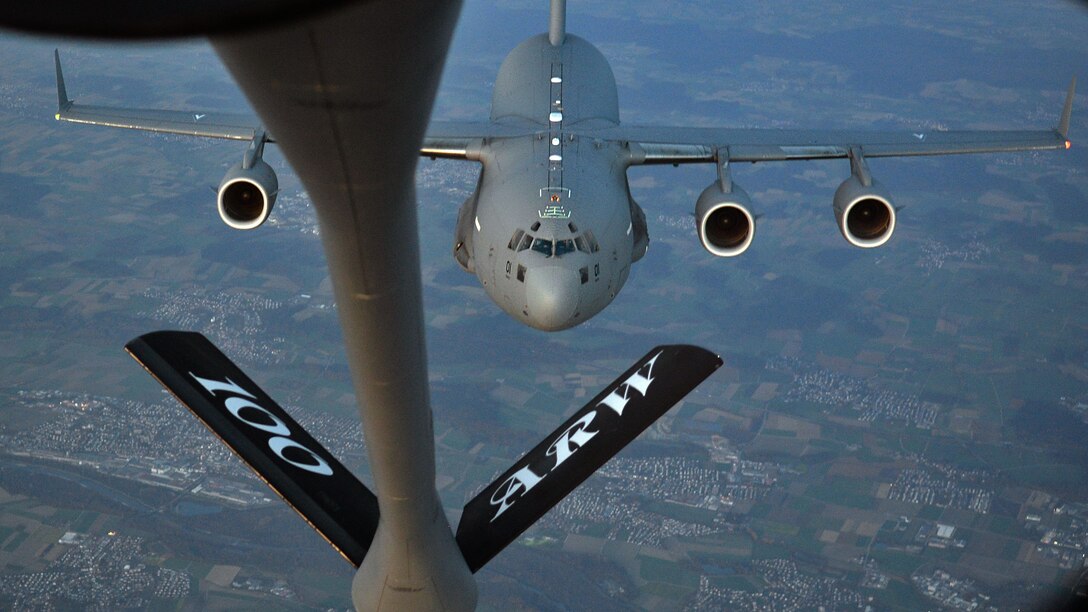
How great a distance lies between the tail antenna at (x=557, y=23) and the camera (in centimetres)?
3014

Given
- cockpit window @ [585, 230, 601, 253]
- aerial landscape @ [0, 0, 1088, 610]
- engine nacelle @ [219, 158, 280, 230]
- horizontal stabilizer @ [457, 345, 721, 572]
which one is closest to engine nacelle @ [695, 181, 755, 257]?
cockpit window @ [585, 230, 601, 253]

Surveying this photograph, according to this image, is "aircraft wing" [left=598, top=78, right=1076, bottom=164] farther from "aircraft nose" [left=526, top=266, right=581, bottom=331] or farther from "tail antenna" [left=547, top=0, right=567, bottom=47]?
"aircraft nose" [left=526, top=266, right=581, bottom=331]

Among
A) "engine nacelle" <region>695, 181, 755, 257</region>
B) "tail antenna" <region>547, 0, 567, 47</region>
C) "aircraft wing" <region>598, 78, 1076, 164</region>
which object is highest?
"tail antenna" <region>547, 0, 567, 47</region>

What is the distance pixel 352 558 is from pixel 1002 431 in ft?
240

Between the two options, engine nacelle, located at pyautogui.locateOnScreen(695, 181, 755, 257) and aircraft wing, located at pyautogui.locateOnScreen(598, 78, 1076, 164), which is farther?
aircraft wing, located at pyautogui.locateOnScreen(598, 78, 1076, 164)

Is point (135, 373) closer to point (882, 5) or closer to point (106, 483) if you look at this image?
point (106, 483)

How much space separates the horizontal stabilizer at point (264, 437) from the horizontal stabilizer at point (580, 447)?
1.40 m

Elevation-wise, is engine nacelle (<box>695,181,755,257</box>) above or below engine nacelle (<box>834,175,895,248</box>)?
below

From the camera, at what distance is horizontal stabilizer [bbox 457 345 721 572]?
14.8m

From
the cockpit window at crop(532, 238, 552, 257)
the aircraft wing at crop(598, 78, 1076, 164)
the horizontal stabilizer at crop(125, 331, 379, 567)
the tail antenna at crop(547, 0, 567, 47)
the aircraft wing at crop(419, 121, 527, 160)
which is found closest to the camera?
the horizontal stabilizer at crop(125, 331, 379, 567)

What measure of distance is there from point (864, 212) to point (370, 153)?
2268 centimetres

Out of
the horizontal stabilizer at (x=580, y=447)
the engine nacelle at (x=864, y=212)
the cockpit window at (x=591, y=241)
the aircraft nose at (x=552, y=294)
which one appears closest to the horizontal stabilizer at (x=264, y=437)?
the horizontal stabilizer at (x=580, y=447)

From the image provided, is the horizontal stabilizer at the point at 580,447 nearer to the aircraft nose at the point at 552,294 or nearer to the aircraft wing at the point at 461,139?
the aircraft nose at the point at 552,294

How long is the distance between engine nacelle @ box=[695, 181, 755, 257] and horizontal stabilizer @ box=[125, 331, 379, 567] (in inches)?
493
